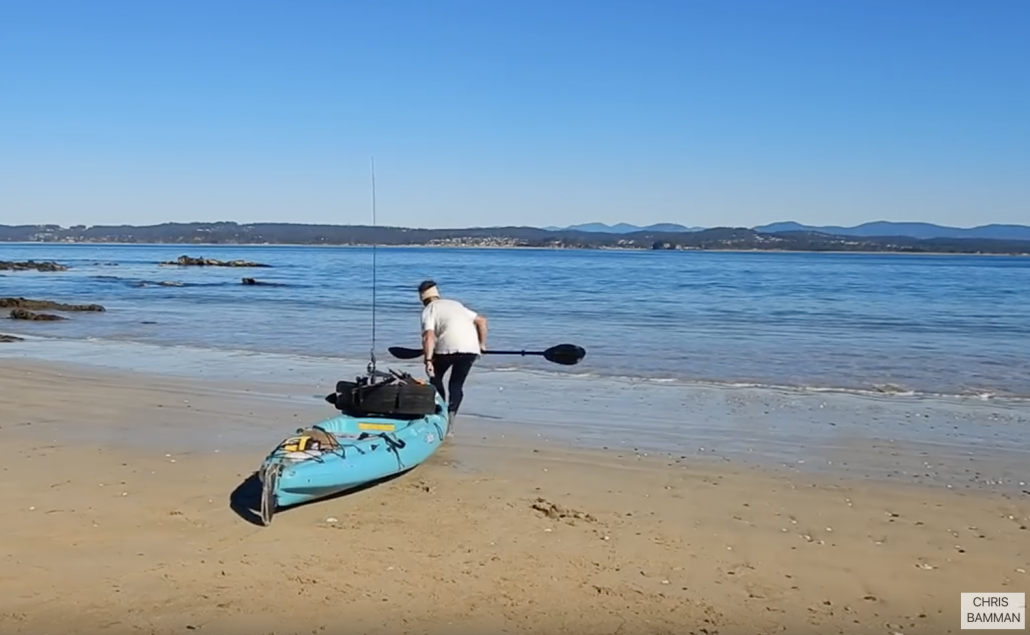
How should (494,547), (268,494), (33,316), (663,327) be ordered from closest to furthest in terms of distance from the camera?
(494,547) → (268,494) → (663,327) → (33,316)

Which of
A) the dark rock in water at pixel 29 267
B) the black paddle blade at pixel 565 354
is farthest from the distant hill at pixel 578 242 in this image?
the black paddle blade at pixel 565 354

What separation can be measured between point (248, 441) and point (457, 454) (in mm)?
2107

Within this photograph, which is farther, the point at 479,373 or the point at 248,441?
the point at 479,373

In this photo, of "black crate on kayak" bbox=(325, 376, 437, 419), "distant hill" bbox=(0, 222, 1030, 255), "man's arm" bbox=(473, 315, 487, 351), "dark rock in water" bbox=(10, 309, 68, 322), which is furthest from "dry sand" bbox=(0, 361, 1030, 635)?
"distant hill" bbox=(0, 222, 1030, 255)

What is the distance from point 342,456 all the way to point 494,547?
5.15 feet

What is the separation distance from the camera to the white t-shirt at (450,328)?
379 inches

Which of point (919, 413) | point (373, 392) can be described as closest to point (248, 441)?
point (373, 392)

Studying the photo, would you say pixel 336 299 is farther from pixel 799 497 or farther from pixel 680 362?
pixel 799 497

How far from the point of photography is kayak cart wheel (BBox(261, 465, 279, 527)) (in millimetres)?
6492

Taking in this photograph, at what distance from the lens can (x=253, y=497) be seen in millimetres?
7293

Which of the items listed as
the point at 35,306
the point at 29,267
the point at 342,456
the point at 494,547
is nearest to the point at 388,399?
the point at 342,456

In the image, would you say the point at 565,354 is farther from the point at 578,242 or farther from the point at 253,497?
the point at 578,242

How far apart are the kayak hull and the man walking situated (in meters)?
0.83

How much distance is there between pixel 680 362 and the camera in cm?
1669
